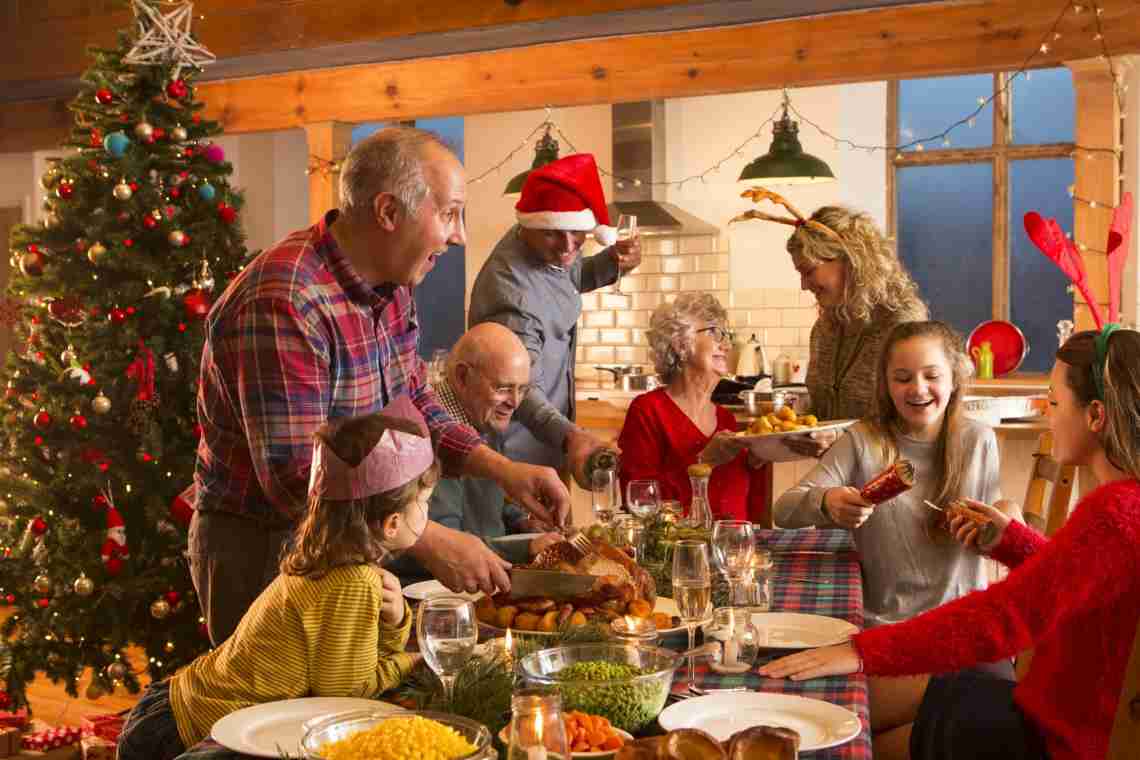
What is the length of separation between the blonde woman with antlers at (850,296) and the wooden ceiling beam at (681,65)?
91.9 inches

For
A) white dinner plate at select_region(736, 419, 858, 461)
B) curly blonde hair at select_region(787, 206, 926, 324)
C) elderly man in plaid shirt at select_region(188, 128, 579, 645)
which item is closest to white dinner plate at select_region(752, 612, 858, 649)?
elderly man in plaid shirt at select_region(188, 128, 579, 645)

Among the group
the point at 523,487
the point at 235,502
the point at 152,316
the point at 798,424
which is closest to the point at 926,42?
the point at 798,424

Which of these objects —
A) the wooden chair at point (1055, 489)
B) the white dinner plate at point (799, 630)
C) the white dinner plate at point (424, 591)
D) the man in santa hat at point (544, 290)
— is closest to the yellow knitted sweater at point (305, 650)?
the white dinner plate at point (424, 591)

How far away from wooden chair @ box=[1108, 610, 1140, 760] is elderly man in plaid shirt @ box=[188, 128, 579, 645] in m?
0.94

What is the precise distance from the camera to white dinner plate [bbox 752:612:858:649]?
2.09 meters

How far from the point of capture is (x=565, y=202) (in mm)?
4195

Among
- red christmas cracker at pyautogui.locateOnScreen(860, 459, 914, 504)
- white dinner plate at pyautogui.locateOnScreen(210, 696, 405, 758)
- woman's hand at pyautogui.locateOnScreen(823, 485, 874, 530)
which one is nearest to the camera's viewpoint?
white dinner plate at pyautogui.locateOnScreen(210, 696, 405, 758)

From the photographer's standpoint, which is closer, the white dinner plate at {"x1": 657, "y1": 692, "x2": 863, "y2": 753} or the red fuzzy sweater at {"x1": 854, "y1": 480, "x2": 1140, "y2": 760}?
the white dinner plate at {"x1": 657, "y1": 692, "x2": 863, "y2": 753}

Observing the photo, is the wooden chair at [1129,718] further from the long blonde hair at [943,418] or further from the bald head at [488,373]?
the bald head at [488,373]

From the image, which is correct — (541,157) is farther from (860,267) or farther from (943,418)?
(943,418)

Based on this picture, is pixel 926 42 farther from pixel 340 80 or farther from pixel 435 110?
pixel 340 80

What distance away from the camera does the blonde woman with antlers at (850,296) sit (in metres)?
3.89

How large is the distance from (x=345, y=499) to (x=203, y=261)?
2.85 metres

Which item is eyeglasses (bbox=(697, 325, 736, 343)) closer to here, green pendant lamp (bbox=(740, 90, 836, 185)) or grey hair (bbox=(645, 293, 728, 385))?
grey hair (bbox=(645, 293, 728, 385))
